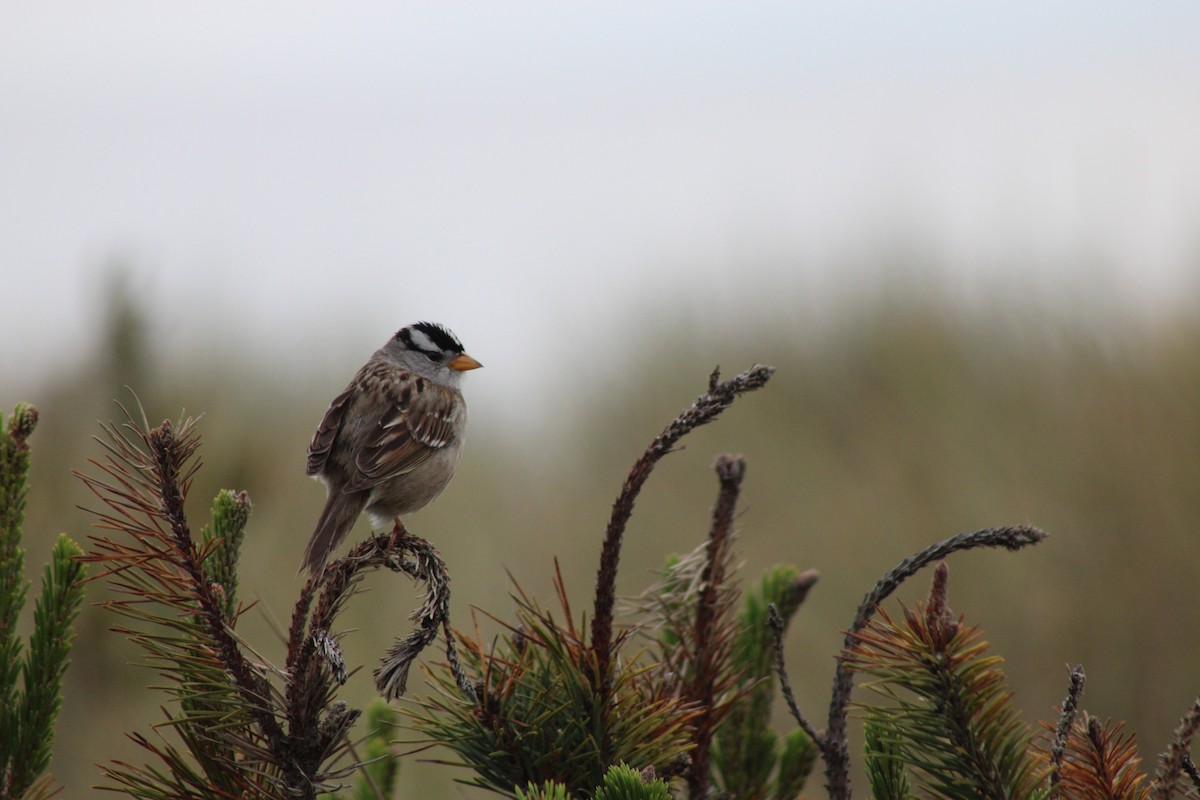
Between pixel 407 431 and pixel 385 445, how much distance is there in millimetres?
99

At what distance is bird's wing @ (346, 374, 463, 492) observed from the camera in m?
2.28

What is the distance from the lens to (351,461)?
7.56 ft

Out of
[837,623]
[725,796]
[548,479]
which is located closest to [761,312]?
[548,479]

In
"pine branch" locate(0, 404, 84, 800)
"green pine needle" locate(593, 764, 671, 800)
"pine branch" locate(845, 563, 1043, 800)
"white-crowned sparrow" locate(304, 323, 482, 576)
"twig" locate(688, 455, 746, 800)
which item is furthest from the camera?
"white-crowned sparrow" locate(304, 323, 482, 576)

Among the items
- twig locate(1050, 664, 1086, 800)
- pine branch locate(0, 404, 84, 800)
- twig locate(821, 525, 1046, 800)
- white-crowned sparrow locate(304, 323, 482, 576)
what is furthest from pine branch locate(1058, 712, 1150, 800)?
white-crowned sparrow locate(304, 323, 482, 576)

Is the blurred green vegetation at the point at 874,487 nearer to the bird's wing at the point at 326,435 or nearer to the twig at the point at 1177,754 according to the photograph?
the bird's wing at the point at 326,435

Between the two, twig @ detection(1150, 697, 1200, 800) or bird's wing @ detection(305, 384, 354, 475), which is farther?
bird's wing @ detection(305, 384, 354, 475)

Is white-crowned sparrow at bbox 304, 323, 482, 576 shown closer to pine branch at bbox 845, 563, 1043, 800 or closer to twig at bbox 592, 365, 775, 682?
twig at bbox 592, 365, 775, 682

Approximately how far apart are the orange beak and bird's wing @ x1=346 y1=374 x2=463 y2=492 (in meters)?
0.08

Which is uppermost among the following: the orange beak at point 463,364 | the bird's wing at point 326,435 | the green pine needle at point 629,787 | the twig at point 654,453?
the orange beak at point 463,364

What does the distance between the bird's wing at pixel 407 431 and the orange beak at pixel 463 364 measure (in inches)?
3.3

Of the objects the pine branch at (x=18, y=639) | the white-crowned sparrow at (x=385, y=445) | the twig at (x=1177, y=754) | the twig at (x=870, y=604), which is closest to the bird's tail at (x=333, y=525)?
the white-crowned sparrow at (x=385, y=445)

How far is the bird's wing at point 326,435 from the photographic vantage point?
7.53 ft

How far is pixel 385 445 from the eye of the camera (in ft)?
7.62
